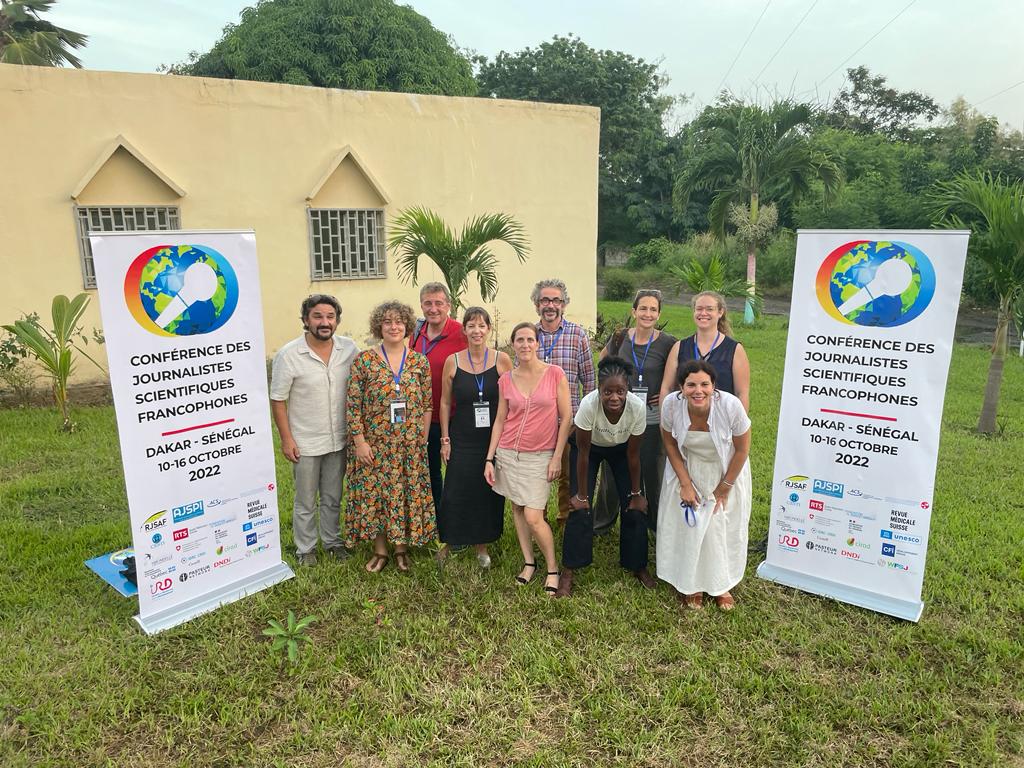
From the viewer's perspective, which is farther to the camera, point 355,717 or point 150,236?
point 150,236

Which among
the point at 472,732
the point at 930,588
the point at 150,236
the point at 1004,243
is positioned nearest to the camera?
the point at 472,732

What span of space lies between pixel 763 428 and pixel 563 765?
535cm

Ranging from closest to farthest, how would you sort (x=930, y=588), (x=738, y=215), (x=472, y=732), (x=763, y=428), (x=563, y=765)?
(x=563, y=765) → (x=472, y=732) → (x=930, y=588) → (x=763, y=428) → (x=738, y=215)

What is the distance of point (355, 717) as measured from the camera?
3129mm

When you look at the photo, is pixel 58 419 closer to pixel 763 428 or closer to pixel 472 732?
pixel 472 732

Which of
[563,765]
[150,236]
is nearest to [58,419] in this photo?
[150,236]

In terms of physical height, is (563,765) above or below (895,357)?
below

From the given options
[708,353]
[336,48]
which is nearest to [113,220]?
[708,353]

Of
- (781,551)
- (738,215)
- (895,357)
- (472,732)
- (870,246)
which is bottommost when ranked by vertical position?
(472,732)

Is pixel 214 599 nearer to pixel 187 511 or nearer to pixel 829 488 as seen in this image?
pixel 187 511

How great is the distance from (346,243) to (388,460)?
6.52 metres

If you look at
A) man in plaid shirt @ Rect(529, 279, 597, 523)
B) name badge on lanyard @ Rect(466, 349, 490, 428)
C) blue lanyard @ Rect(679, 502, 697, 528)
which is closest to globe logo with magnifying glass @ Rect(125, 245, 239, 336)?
name badge on lanyard @ Rect(466, 349, 490, 428)

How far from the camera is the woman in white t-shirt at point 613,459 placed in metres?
3.89

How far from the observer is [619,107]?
96.8 ft
